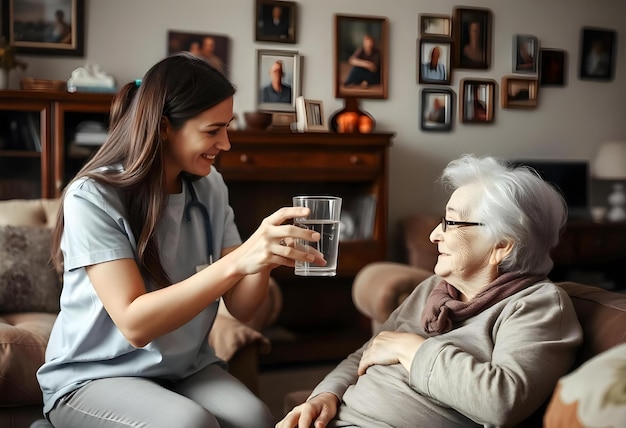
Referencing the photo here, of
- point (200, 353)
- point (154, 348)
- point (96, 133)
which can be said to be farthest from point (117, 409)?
point (96, 133)

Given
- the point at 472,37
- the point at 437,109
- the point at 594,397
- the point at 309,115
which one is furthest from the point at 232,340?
the point at 472,37

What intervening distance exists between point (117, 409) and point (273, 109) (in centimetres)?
308

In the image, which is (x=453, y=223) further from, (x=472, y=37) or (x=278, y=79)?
(x=472, y=37)

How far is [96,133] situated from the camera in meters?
3.79

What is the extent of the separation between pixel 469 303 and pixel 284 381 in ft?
7.96

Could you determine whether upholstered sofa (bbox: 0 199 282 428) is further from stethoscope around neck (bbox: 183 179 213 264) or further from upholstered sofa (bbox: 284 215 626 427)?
stethoscope around neck (bbox: 183 179 213 264)

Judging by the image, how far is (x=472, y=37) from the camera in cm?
492

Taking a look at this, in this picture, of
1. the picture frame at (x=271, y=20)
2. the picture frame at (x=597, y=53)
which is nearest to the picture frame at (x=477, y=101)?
the picture frame at (x=597, y=53)

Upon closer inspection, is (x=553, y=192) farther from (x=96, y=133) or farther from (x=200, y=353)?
(x=96, y=133)

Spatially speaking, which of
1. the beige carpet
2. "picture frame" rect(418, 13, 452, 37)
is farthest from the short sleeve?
"picture frame" rect(418, 13, 452, 37)

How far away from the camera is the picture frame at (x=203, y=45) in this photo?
13.9 ft

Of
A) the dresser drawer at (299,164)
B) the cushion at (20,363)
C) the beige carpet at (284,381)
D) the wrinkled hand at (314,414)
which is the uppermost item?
the dresser drawer at (299,164)

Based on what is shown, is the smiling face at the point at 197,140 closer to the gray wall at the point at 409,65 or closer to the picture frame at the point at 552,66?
the gray wall at the point at 409,65

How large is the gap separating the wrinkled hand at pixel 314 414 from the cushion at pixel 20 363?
0.93m
